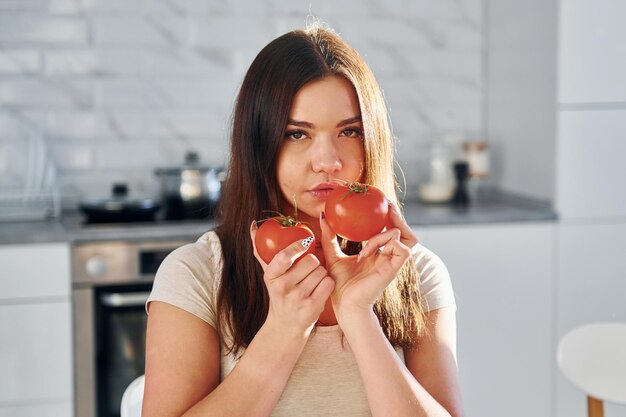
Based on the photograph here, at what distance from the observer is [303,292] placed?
4.56ft

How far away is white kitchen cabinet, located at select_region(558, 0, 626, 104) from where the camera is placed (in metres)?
3.35

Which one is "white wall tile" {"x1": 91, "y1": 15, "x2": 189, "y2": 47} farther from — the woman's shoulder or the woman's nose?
the woman's nose

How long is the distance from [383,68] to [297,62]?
7.57ft

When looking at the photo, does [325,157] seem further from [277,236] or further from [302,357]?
[302,357]

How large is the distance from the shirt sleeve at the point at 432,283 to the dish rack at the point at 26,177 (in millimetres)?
2074

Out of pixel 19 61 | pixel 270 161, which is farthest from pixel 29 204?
pixel 270 161

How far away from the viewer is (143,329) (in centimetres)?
314

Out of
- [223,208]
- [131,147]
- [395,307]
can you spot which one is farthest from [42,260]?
[395,307]

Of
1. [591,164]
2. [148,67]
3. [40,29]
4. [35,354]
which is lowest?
[35,354]

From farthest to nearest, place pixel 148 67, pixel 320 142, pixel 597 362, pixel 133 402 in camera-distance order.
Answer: pixel 148 67 → pixel 597 362 → pixel 133 402 → pixel 320 142

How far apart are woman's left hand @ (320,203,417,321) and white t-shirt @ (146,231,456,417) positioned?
0.51 ft

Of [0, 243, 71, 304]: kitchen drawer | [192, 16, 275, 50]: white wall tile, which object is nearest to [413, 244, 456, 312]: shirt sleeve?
[0, 243, 71, 304]: kitchen drawer

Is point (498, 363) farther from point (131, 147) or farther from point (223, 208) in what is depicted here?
point (223, 208)

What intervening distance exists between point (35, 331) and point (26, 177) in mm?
790
